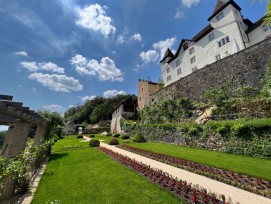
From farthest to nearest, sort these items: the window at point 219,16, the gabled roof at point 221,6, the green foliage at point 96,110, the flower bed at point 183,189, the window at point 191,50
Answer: the green foliage at point 96,110 < the window at point 191,50 < the window at point 219,16 < the gabled roof at point 221,6 < the flower bed at point 183,189

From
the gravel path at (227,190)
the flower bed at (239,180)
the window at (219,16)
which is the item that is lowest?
the gravel path at (227,190)

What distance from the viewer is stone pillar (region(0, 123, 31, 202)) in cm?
505

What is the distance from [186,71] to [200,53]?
4.22 meters

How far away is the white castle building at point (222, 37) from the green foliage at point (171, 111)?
1026cm

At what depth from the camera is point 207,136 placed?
493 inches

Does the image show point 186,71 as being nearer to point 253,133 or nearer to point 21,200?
point 253,133

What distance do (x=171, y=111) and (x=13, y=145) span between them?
1869 centimetres

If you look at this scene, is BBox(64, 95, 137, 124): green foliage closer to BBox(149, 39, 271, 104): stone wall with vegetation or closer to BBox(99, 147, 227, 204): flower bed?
BBox(149, 39, 271, 104): stone wall with vegetation

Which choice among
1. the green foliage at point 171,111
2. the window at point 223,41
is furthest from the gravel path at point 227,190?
the window at point 223,41

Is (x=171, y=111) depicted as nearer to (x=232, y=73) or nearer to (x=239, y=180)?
(x=232, y=73)

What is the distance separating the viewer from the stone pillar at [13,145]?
199 inches

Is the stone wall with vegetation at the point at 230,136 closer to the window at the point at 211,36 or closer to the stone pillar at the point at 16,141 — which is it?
the stone pillar at the point at 16,141

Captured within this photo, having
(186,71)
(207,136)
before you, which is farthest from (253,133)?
(186,71)

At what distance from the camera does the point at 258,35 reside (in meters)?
21.2
